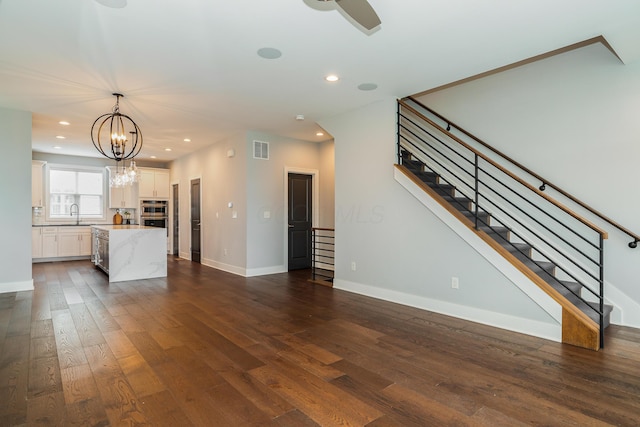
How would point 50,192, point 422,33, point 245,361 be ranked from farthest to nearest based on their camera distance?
point 50,192
point 422,33
point 245,361

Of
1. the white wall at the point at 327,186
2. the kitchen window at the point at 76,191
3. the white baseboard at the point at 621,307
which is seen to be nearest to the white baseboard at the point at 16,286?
the kitchen window at the point at 76,191

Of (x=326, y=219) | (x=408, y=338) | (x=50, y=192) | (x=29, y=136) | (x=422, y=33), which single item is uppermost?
(x=422, y=33)

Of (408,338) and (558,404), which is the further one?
(408,338)

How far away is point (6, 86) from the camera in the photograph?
4.21 m

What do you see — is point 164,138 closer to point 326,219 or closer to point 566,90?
point 326,219

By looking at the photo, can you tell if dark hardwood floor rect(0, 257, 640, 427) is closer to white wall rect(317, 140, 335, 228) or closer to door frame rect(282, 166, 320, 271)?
door frame rect(282, 166, 320, 271)

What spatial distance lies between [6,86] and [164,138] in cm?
293

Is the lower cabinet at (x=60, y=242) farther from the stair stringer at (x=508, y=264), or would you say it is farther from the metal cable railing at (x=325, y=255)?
the stair stringer at (x=508, y=264)

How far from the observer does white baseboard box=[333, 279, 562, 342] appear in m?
3.24

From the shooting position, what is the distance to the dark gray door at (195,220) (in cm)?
834

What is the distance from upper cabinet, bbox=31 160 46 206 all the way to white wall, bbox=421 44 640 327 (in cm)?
984

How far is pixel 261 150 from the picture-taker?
259 inches

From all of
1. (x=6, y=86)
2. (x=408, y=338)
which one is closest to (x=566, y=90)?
(x=408, y=338)

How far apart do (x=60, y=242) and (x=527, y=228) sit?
10.2 meters
